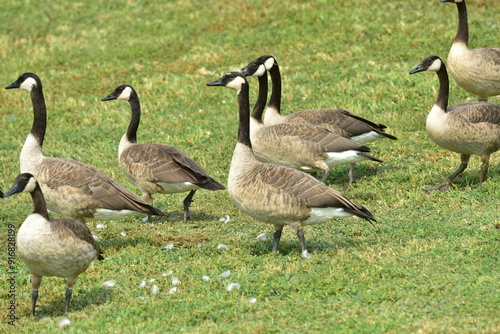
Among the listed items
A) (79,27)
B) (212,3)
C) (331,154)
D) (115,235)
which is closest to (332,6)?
(212,3)

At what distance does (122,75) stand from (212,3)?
517 cm

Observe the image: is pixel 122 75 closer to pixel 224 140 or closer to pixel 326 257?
pixel 224 140

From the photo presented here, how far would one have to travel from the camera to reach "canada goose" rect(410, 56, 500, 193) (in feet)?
38.5

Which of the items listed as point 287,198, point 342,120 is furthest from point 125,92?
point 287,198

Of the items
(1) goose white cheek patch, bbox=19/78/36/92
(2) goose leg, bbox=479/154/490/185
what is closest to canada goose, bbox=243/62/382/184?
(2) goose leg, bbox=479/154/490/185

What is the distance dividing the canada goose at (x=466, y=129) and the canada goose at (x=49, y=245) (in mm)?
6518

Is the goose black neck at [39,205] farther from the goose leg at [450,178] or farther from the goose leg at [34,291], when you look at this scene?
the goose leg at [450,178]

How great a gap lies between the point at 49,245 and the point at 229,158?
7.18 m

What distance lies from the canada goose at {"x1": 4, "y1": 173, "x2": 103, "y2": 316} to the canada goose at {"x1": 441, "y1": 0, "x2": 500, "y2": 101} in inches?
376

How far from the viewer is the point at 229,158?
1484 cm

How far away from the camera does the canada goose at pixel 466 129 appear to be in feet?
38.5

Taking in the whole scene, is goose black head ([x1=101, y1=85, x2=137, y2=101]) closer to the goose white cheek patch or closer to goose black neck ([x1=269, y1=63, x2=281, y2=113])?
the goose white cheek patch

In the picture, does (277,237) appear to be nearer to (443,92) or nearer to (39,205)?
(39,205)

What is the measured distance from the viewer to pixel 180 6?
77.4ft
